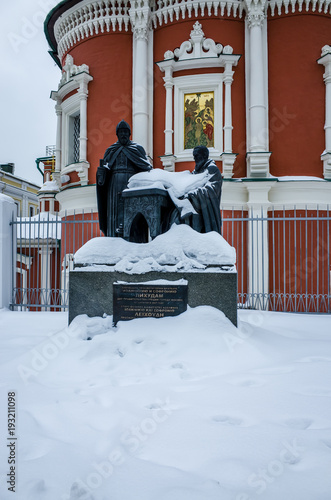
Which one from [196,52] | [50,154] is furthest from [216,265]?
[50,154]

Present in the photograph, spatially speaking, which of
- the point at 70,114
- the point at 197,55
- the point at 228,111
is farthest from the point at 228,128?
the point at 70,114

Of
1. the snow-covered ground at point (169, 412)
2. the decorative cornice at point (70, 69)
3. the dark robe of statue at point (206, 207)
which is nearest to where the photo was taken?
the snow-covered ground at point (169, 412)

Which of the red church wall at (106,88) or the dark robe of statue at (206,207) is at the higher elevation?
the red church wall at (106,88)

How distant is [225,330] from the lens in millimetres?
4227

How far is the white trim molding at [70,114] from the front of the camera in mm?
12266

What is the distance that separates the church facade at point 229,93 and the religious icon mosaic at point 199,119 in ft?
0.09

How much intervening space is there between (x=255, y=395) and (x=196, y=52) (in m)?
10.7

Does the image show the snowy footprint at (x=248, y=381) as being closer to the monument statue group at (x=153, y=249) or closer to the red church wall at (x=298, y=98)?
the monument statue group at (x=153, y=249)

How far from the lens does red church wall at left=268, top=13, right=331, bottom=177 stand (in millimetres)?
10977

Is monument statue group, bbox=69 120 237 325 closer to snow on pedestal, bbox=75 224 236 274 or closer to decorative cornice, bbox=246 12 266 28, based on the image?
snow on pedestal, bbox=75 224 236 274

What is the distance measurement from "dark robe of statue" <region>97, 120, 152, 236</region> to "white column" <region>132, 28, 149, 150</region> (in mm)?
5823

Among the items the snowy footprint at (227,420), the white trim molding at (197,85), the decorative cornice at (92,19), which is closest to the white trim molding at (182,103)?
the white trim molding at (197,85)

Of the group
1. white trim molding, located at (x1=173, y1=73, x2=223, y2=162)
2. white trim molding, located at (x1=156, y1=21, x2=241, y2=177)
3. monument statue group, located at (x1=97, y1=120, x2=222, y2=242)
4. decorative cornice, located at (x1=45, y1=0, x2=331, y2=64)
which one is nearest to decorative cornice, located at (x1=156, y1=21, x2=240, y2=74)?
white trim molding, located at (x1=156, y1=21, x2=241, y2=177)

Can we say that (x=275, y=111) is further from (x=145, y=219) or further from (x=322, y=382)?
(x=322, y=382)
